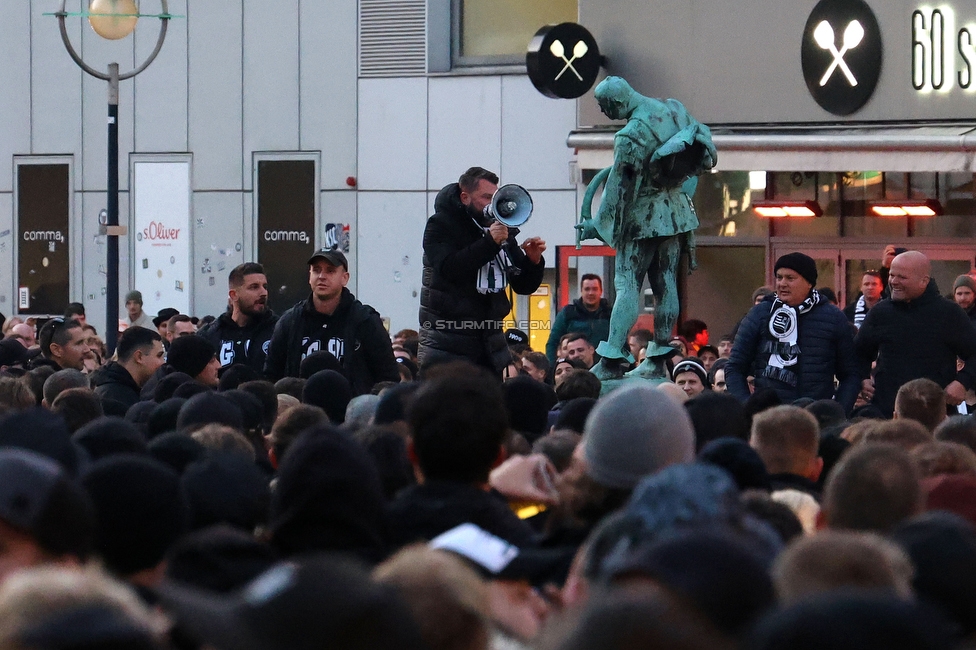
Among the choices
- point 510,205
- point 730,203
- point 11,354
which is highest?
point 730,203

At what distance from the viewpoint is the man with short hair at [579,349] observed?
40.3ft

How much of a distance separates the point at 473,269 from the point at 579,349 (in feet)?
11.1

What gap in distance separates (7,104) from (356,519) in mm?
21568

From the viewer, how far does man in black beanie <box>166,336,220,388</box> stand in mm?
8805

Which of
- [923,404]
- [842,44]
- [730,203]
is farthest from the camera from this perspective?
[730,203]

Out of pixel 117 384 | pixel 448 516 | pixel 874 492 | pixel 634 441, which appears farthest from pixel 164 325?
pixel 874 492

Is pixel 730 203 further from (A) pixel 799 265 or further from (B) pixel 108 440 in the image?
(B) pixel 108 440

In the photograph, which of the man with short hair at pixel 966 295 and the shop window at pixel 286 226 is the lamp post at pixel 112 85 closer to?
the man with short hair at pixel 966 295

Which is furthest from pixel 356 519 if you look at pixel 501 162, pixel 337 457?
pixel 501 162

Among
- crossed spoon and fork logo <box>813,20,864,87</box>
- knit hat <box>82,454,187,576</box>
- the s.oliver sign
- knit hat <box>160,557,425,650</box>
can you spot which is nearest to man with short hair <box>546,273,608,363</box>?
crossed spoon and fork logo <box>813,20,864,87</box>

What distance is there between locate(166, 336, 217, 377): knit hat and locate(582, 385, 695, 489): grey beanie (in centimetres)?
496

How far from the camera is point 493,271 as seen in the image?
930 centimetres

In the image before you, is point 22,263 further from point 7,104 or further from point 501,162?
point 501,162

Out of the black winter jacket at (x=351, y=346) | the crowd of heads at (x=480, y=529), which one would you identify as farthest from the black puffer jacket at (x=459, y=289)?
the crowd of heads at (x=480, y=529)
